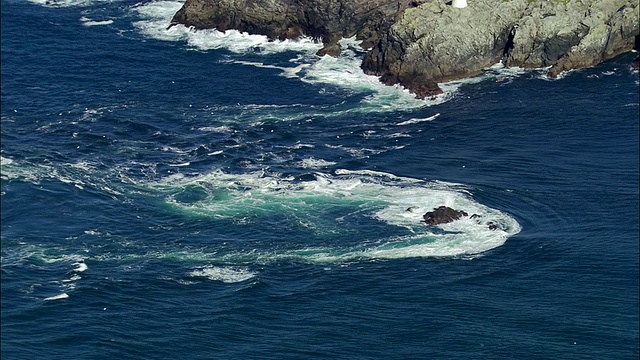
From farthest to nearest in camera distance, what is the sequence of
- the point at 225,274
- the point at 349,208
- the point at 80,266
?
the point at 349,208
the point at 225,274
the point at 80,266

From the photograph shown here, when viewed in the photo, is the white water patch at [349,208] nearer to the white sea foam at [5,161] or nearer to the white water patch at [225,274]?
the white water patch at [225,274]

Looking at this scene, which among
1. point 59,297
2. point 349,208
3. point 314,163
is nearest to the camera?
point 59,297

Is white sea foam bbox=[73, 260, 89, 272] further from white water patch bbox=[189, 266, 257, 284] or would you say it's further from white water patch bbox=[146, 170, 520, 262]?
white water patch bbox=[146, 170, 520, 262]

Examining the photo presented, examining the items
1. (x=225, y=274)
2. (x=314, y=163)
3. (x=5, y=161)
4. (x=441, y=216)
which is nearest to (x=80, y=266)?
(x=225, y=274)

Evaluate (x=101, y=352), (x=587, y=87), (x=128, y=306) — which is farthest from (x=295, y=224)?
(x=587, y=87)

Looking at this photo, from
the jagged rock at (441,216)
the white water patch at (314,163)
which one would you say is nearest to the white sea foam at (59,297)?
the jagged rock at (441,216)

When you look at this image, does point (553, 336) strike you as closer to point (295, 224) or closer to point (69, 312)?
point (295, 224)

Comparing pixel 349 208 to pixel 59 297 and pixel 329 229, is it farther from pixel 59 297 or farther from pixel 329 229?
pixel 59 297
